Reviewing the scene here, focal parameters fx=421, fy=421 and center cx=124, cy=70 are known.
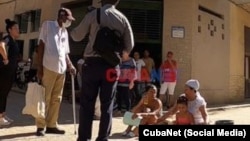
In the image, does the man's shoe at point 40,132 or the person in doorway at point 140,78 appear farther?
the person in doorway at point 140,78

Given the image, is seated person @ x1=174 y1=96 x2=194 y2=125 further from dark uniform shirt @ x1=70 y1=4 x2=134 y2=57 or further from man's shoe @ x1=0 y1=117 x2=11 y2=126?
man's shoe @ x1=0 y1=117 x2=11 y2=126

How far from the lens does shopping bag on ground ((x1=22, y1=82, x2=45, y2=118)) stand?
21.9 ft

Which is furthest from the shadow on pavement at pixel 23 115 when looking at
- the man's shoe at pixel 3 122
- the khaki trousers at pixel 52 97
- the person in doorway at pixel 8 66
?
the khaki trousers at pixel 52 97

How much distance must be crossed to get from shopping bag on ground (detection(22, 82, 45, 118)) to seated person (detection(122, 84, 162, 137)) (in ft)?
5.01

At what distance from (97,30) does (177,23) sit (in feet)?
28.9

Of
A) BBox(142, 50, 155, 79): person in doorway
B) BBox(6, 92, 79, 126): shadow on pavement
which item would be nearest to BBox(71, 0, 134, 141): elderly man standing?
BBox(6, 92, 79, 126): shadow on pavement

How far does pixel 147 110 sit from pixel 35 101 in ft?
6.44

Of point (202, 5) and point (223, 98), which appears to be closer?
point (202, 5)

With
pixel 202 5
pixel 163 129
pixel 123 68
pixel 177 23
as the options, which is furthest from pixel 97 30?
pixel 202 5

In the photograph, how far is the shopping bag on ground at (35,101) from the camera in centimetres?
666

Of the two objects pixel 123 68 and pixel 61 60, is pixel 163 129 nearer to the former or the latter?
pixel 61 60

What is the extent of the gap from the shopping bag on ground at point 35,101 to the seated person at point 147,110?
153cm

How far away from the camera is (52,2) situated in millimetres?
16094

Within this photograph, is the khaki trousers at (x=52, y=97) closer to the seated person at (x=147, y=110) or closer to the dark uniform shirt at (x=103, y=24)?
the seated person at (x=147, y=110)
